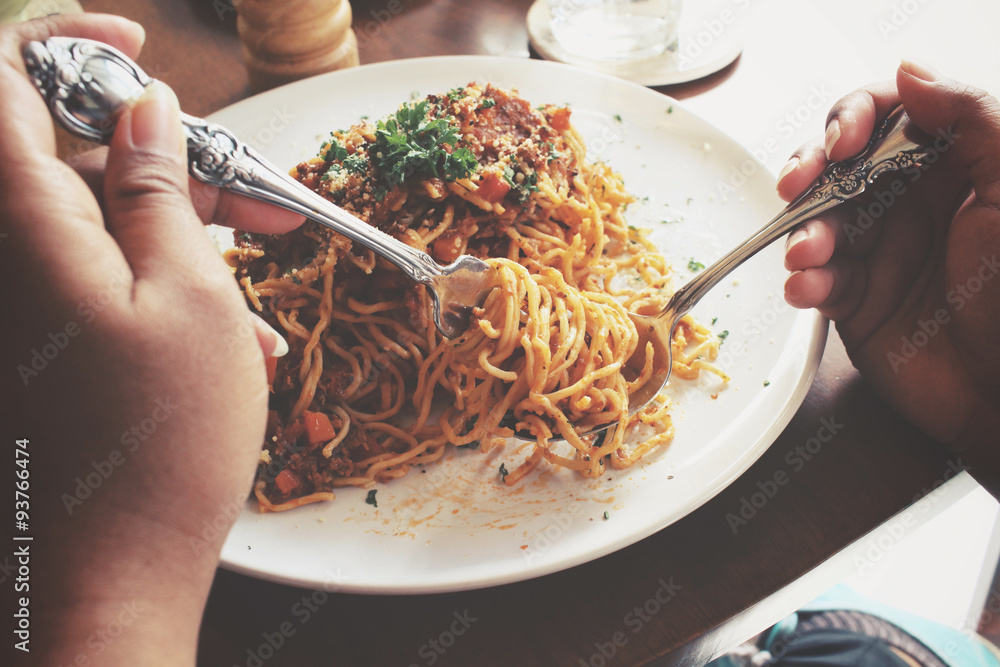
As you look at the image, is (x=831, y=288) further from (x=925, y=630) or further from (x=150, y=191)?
(x=150, y=191)

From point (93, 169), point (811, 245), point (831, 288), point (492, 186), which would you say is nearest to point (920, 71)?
point (811, 245)

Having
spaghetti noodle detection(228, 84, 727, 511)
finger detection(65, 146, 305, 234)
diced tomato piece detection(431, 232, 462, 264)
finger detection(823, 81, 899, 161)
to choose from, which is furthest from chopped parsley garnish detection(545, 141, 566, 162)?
finger detection(65, 146, 305, 234)

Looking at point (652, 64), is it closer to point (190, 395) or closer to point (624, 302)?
point (624, 302)

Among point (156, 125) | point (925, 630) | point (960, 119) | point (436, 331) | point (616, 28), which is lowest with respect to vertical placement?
point (925, 630)

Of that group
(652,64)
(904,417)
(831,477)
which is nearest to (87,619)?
(831,477)

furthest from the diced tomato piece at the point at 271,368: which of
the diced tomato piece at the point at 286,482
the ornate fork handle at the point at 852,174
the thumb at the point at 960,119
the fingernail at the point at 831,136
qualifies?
the thumb at the point at 960,119

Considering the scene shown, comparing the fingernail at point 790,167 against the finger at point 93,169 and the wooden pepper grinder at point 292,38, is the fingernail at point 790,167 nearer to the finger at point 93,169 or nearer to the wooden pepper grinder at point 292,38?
the finger at point 93,169

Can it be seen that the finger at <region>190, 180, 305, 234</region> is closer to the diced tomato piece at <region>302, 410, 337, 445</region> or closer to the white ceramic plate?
the diced tomato piece at <region>302, 410, 337, 445</region>
